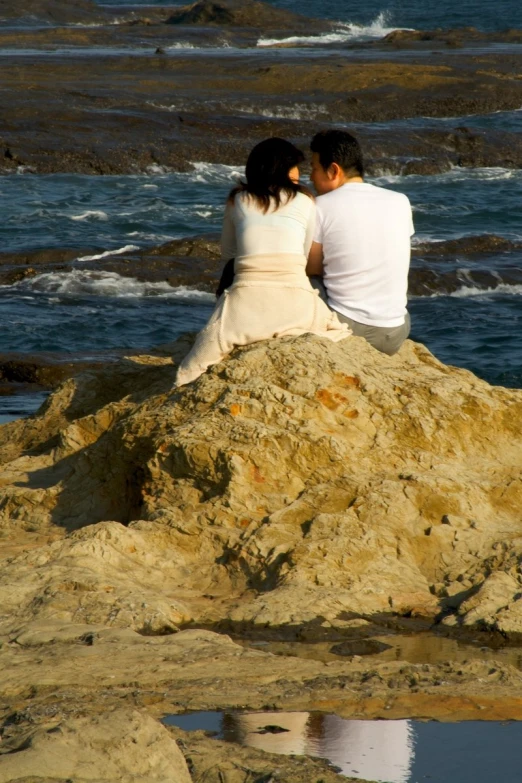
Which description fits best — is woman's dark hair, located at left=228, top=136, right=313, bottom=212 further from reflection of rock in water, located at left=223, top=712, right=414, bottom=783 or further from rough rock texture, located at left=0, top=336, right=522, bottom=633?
reflection of rock in water, located at left=223, top=712, right=414, bottom=783

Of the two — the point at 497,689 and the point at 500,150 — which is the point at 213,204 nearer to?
the point at 500,150

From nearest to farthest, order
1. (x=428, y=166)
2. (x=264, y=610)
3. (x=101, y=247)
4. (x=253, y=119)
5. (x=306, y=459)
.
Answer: (x=264, y=610) → (x=306, y=459) → (x=101, y=247) → (x=428, y=166) → (x=253, y=119)

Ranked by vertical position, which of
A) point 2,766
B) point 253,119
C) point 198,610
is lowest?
point 198,610

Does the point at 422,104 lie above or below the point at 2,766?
above

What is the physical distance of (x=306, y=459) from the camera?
4996mm

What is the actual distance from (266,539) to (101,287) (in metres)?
9.91

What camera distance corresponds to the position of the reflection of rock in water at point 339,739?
3.32 meters

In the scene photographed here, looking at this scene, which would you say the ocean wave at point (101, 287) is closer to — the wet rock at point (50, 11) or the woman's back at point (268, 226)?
the woman's back at point (268, 226)

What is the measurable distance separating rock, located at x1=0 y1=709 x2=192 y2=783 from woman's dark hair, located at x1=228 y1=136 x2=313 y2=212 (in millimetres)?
2847

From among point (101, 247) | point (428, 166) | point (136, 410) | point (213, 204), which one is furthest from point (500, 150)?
point (136, 410)

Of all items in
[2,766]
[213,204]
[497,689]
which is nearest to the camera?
[2,766]

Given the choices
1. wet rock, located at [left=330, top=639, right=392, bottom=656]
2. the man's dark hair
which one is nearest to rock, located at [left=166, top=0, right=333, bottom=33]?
the man's dark hair

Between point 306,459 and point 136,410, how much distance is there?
966 millimetres

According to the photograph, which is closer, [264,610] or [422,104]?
[264,610]
